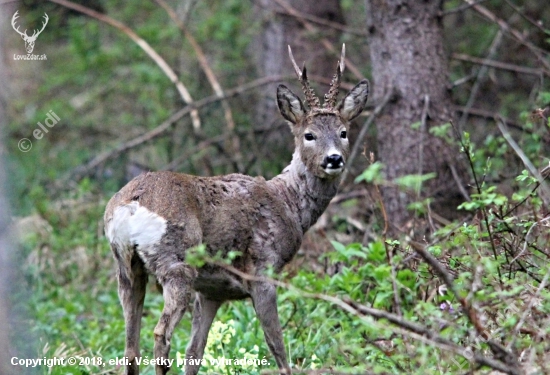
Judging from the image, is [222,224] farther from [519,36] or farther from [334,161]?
[519,36]

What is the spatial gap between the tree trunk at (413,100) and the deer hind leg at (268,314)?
2687 millimetres

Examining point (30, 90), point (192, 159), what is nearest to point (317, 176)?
point (192, 159)

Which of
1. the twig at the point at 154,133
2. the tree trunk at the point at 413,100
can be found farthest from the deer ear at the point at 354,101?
the twig at the point at 154,133

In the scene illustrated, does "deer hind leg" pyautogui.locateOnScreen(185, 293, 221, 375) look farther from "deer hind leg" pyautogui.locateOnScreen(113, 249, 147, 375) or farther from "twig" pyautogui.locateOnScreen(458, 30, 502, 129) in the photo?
"twig" pyautogui.locateOnScreen(458, 30, 502, 129)

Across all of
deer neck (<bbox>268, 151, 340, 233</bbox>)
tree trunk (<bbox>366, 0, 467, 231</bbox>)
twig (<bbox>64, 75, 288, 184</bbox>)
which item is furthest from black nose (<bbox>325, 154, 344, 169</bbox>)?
twig (<bbox>64, 75, 288, 184</bbox>)

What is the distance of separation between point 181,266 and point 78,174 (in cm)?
571

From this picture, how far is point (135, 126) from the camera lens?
13031 millimetres

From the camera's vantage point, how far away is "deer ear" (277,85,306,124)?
664 cm

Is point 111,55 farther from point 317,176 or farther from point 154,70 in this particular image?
point 317,176

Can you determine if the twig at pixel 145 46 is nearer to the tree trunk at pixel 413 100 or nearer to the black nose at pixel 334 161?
the tree trunk at pixel 413 100

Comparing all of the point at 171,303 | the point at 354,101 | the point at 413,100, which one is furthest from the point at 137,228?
the point at 413,100

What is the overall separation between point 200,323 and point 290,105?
1.87 meters

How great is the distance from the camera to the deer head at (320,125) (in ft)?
20.9

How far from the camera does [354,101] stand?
689 cm
